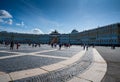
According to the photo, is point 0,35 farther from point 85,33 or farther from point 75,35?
point 85,33

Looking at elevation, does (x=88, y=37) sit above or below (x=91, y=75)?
above

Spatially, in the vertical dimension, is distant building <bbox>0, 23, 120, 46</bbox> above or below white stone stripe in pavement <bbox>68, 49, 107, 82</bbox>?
above

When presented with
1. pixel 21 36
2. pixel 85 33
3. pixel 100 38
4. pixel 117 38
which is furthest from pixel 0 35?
pixel 117 38

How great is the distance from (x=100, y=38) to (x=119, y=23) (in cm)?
1516

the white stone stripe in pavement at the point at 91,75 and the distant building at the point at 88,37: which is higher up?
the distant building at the point at 88,37

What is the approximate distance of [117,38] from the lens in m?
57.7

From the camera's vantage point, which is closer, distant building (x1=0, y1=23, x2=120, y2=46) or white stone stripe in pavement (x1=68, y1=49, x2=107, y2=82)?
white stone stripe in pavement (x1=68, y1=49, x2=107, y2=82)

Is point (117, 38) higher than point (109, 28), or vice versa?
point (109, 28)

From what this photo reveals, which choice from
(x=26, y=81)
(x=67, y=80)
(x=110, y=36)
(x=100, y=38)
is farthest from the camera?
(x=100, y=38)

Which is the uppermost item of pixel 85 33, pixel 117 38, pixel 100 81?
pixel 85 33

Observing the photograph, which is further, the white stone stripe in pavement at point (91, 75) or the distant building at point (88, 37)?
the distant building at point (88, 37)

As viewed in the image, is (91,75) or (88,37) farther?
(88,37)

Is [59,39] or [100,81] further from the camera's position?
[59,39]

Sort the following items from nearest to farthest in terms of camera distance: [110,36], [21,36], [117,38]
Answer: [117,38], [110,36], [21,36]
